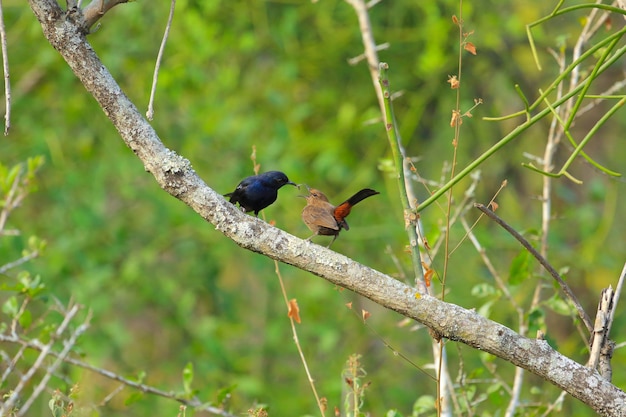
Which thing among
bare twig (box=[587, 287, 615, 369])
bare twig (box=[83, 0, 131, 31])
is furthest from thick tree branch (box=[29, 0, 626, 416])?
bare twig (box=[587, 287, 615, 369])

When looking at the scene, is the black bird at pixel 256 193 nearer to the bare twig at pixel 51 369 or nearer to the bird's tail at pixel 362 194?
the bird's tail at pixel 362 194

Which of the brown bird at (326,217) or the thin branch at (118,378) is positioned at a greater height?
the brown bird at (326,217)

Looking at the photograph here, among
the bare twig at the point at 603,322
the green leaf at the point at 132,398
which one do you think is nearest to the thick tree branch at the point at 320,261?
the bare twig at the point at 603,322

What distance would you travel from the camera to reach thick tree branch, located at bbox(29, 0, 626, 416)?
1903mm

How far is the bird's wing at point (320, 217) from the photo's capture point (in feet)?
8.32

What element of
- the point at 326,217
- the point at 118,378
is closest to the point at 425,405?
the point at 326,217

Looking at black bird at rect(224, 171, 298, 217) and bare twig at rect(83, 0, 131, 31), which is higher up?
black bird at rect(224, 171, 298, 217)

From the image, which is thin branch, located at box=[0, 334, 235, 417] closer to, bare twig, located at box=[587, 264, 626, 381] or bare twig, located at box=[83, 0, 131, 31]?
bare twig, located at box=[83, 0, 131, 31]

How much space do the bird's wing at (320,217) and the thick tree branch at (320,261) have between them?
594 millimetres

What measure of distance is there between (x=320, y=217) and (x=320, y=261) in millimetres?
680

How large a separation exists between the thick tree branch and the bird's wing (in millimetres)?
594

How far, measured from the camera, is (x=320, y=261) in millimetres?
1910

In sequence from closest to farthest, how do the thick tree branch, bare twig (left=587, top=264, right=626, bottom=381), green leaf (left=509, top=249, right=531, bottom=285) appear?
the thick tree branch → bare twig (left=587, top=264, right=626, bottom=381) → green leaf (left=509, top=249, right=531, bottom=285)

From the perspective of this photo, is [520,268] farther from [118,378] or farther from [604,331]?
[118,378]
